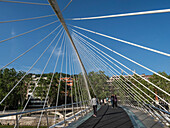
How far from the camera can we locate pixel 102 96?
32062 millimetres

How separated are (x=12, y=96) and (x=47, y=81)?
346 inches

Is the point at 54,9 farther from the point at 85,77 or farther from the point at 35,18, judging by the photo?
the point at 85,77

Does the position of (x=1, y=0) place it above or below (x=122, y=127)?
above

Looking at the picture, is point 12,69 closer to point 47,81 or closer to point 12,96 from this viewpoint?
point 12,96

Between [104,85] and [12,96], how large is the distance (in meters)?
22.6

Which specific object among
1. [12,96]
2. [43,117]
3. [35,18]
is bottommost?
[43,117]

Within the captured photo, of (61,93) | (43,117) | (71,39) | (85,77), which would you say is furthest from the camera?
(61,93)

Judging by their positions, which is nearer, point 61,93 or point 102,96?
point 102,96

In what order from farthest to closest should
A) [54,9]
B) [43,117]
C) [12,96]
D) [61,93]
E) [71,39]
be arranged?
[61,93], [12,96], [71,39], [54,9], [43,117]

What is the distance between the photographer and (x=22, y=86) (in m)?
33.2

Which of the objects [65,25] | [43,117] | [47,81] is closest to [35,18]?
[65,25]

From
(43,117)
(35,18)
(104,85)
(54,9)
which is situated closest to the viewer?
(43,117)

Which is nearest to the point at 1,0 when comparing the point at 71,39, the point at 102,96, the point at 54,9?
the point at 54,9

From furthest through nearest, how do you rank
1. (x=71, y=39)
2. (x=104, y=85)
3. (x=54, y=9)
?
(x=104, y=85)
(x=71, y=39)
(x=54, y=9)
